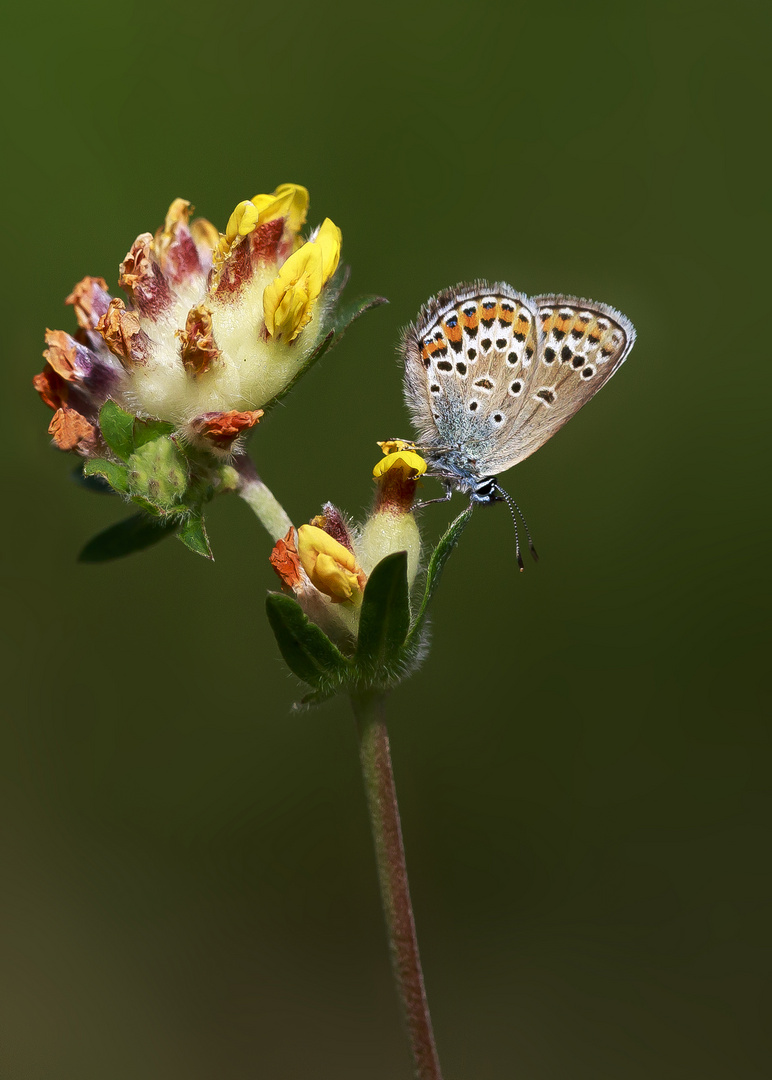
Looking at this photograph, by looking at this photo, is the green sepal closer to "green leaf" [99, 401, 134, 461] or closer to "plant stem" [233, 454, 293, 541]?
"plant stem" [233, 454, 293, 541]

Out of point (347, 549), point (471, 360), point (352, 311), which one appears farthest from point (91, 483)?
point (471, 360)

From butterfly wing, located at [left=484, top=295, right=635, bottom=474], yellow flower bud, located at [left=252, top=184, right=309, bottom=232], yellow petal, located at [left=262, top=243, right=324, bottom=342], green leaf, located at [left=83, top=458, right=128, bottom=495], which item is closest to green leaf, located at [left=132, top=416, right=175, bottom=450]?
green leaf, located at [left=83, top=458, right=128, bottom=495]

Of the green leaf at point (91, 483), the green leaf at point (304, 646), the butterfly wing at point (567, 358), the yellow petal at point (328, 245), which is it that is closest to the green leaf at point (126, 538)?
the green leaf at point (91, 483)

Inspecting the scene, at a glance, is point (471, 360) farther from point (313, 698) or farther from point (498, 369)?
point (313, 698)

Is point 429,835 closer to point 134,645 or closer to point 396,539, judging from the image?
point 134,645

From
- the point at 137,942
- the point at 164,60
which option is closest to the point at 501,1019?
the point at 137,942

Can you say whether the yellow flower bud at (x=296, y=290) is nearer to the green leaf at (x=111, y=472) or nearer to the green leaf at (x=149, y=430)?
the green leaf at (x=149, y=430)
